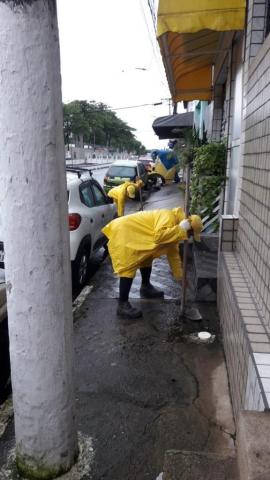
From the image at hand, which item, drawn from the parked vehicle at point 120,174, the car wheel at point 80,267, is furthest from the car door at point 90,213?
the parked vehicle at point 120,174

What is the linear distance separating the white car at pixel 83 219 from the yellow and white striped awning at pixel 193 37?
7.72ft

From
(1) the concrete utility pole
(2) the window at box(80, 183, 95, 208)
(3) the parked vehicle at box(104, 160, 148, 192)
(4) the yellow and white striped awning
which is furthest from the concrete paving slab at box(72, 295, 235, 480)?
(3) the parked vehicle at box(104, 160, 148, 192)

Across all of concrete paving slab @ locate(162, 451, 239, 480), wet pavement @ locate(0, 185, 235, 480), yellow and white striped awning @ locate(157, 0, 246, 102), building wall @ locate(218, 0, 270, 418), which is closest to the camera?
concrete paving slab @ locate(162, 451, 239, 480)

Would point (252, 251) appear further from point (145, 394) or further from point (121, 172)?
point (121, 172)

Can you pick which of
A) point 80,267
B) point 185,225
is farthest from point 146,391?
point 80,267

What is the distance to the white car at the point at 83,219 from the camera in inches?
244

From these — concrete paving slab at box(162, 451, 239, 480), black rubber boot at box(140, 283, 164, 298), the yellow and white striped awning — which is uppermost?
the yellow and white striped awning

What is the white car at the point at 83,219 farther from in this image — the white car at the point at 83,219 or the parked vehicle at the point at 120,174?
the parked vehicle at the point at 120,174

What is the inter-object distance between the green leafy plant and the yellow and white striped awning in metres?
1.55

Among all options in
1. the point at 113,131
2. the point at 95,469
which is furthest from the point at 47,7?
the point at 113,131

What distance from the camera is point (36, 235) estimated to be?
2.06 m

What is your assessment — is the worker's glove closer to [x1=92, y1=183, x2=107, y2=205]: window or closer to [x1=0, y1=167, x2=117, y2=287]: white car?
[x1=0, y1=167, x2=117, y2=287]: white car

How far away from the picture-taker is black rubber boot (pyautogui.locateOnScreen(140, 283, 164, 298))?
5.54m

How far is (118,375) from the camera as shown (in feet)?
11.9
